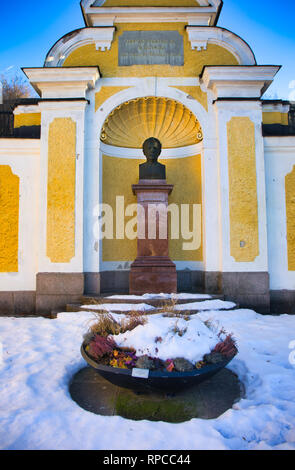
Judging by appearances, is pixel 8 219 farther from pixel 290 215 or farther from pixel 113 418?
pixel 290 215

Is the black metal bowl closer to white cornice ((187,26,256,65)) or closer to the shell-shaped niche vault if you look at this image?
the shell-shaped niche vault

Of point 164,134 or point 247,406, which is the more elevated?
point 164,134

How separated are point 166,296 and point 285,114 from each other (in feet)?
18.6

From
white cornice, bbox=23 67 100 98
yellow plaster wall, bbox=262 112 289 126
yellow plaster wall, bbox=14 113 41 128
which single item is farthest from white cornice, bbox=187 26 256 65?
yellow plaster wall, bbox=14 113 41 128

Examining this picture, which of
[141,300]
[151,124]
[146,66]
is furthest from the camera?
[151,124]

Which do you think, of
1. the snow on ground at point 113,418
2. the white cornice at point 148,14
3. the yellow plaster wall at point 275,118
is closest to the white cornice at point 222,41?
the white cornice at point 148,14

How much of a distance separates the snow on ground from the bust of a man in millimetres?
3730

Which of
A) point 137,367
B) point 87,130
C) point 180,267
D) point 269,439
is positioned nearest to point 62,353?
point 137,367

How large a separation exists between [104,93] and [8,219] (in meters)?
3.48

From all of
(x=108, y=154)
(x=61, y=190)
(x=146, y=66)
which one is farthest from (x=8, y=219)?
(x=146, y=66)

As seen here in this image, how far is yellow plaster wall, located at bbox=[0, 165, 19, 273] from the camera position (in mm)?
6520

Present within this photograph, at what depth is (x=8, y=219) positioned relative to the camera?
658 centimetres

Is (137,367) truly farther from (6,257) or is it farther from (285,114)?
(285,114)

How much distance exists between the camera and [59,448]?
1.93m
